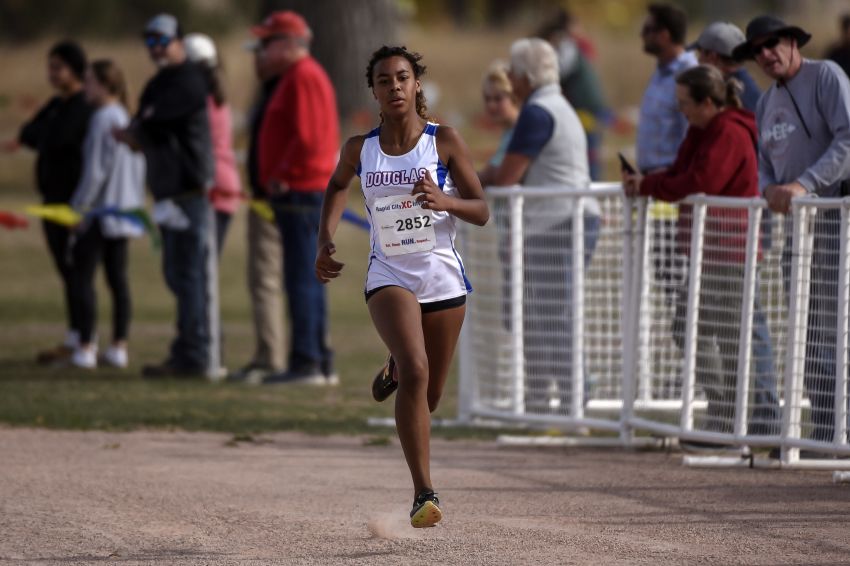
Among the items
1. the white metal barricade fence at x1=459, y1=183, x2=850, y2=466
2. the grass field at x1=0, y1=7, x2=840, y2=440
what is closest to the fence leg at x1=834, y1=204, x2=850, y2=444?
the white metal barricade fence at x1=459, y1=183, x2=850, y2=466

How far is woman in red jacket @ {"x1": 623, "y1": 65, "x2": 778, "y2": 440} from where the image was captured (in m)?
8.76

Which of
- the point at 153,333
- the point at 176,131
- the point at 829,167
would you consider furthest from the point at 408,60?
the point at 153,333

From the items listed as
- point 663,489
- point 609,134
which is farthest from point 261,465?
point 609,134

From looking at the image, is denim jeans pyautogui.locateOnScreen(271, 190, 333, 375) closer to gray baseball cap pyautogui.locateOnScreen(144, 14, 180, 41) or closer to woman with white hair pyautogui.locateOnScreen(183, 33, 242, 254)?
woman with white hair pyautogui.locateOnScreen(183, 33, 242, 254)

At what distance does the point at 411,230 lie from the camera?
6.85 metres

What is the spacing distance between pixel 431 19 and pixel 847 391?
45704 millimetres

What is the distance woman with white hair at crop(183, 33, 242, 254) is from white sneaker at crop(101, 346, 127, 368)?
1.11 metres

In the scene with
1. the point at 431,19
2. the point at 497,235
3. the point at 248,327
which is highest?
the point at 431,19

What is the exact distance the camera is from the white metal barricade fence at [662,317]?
27.3 ft

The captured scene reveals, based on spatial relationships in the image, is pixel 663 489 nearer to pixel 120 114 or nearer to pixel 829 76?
pixel 829 76

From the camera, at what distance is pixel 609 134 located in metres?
32.0

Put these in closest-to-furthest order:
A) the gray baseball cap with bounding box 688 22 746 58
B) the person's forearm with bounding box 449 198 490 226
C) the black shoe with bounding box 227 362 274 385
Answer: the person's forearm with bounding box 449 198 490 226
the gray baseball cap with bounding box 688 22 746 58
the black shoe with bounding box 227 362 274 385

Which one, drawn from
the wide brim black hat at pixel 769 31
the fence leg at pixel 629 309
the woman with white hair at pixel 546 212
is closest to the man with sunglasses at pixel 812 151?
the wide brim black hat at pixel 769 31

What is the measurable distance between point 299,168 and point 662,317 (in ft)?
11.8
